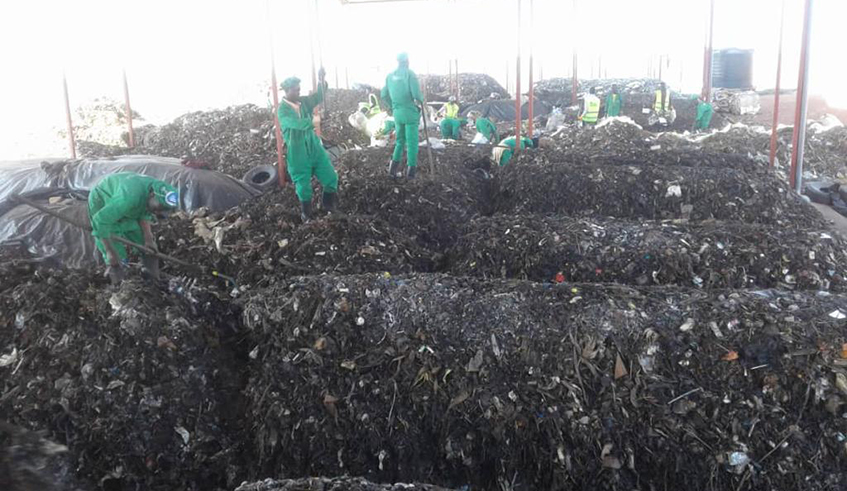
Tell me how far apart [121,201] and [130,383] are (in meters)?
1.58

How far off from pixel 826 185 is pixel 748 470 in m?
8.47

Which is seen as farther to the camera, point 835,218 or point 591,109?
point 591,109

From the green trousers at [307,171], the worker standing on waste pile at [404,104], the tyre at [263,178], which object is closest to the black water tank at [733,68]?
the worker standing on waste pile at [404,104]

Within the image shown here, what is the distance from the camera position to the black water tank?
23.2m

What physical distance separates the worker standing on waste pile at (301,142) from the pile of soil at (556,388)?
2.79 m

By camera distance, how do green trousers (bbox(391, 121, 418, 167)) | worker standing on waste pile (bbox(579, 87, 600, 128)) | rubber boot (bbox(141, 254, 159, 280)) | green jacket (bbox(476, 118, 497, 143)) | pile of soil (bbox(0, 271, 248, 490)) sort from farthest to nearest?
1. worker standing on waste pile (bbox(579, 87, 600, 128))
2. green jacket (bbox(476, 118, 497, 143))
3. green trousers (bbox(391, 121, 418, 167))
4. rubber boot (bbox(141, 254, 159, 280))
5. pile of soil (bbox(0, 271, 248, 490))

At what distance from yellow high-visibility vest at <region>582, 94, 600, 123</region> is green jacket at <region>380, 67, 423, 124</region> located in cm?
873

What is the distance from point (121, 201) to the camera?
15.9ft

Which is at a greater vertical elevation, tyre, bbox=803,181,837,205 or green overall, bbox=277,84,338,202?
green overall, bbox=277,84,338,202

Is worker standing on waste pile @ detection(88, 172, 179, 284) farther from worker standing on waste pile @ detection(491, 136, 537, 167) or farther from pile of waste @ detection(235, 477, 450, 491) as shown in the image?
worker standing on waste pile @ detection(491, 136, 537, 167)

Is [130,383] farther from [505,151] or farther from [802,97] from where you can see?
[802,97]

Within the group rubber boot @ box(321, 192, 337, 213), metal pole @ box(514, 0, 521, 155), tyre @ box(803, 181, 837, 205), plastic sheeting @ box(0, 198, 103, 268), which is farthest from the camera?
metal pole @ box(514, 0, 521, 155)

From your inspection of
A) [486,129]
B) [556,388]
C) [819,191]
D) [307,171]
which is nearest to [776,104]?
[819,191]

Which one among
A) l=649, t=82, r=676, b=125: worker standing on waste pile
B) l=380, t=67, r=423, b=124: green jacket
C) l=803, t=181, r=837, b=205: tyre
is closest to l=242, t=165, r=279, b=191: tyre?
l=380, t=67, r=423, b=124: green jacket
